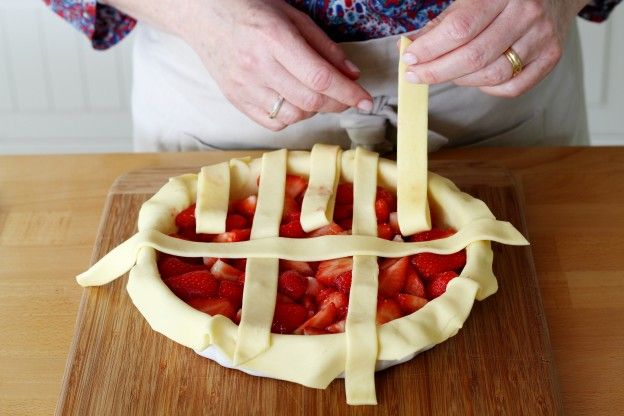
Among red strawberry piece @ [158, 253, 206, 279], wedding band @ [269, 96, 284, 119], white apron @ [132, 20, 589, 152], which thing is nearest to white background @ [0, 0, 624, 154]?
white apron @ [132, 20, 589, 152]

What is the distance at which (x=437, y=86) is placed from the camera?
1.52 metres

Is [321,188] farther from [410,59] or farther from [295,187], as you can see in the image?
[410,59]

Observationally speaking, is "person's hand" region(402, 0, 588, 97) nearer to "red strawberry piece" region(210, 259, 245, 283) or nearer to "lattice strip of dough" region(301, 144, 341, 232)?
"lattice strip of dough" region(301, 144, 341, 232)

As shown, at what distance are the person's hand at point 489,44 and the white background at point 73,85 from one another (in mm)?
1373

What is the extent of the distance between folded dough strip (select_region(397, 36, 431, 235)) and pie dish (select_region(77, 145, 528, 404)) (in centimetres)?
4

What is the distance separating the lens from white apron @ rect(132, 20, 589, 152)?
1500 mm

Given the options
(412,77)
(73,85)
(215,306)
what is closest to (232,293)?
(215,306)

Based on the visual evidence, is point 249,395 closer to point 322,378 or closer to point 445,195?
point 322,378

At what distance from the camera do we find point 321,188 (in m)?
1.30

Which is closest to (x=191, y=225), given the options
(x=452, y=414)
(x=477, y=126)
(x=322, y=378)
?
(x=322, y=378)

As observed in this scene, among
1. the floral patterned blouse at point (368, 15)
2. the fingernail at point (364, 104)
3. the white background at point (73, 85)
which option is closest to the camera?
the fingernail at point (364, 104)

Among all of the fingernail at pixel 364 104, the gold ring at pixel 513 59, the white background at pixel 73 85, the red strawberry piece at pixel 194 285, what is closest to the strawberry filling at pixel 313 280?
the red strawberry piece at pixel 194 285

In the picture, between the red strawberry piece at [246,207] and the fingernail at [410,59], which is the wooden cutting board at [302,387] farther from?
the fingernail at [410,59]

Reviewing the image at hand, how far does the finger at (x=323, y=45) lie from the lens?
1.33 m
